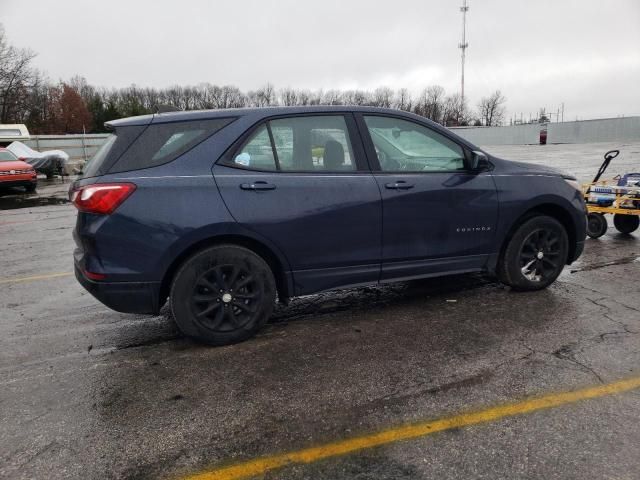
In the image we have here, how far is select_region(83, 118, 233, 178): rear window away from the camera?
138 inches

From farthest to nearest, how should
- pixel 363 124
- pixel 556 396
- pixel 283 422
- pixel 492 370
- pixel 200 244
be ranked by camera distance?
1. pixel 363 124
2. pixel 200 244
3. pixel 492 370
4. pixel 556 396
5. pixel 283 422

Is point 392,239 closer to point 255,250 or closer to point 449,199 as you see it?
point 449,199

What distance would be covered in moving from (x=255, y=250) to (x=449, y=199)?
1.75 metres

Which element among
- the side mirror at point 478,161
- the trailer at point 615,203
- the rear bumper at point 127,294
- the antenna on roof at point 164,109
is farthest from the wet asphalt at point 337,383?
the trailer at point 615,203

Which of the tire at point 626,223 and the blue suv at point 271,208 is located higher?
the blue suv at point 271,208

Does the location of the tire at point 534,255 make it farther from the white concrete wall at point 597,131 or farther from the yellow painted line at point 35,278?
the white concrete wall at point 597,131

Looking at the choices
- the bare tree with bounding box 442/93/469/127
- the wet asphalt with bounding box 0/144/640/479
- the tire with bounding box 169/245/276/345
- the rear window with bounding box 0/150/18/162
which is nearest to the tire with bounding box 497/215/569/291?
the wet asphalt with bounding box 0/144/640/479

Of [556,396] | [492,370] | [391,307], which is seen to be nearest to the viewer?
[556,396]

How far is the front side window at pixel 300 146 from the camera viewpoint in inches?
147

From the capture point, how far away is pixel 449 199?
14.0ft

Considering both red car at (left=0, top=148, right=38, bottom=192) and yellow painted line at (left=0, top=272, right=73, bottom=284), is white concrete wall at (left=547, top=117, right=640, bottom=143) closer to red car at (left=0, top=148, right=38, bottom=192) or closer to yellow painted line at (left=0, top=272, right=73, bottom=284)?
red car at (left=0, top=148, right=38, bottom=192)

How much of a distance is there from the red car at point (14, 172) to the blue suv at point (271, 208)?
50.9 ft

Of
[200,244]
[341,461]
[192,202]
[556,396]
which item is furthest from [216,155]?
[556,396]

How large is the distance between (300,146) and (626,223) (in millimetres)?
6127
